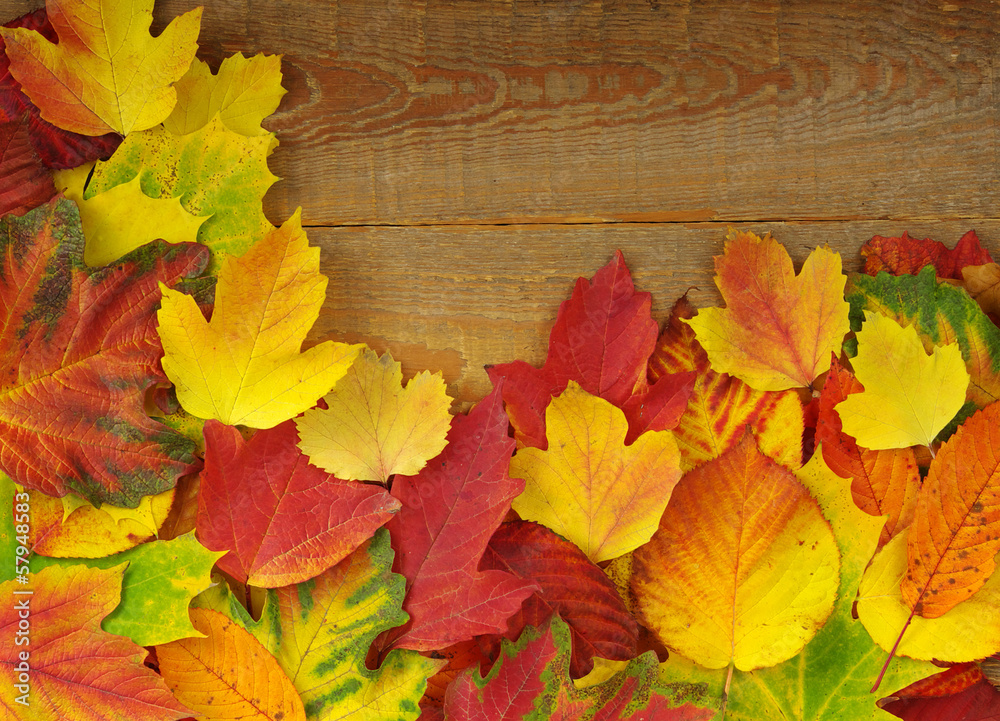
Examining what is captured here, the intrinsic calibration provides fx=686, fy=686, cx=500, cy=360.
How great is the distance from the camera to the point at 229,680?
2.19 feet

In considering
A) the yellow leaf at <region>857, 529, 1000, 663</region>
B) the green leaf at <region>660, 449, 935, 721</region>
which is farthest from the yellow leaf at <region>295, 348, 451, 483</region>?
the yellow leaf at <region>857, 529, 1000, 663</region>

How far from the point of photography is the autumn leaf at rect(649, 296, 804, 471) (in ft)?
2.48

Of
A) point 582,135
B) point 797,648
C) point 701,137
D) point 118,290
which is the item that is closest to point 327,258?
point 118,290

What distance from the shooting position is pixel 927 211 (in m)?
0.81

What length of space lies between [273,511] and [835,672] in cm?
60

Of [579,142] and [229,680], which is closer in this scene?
[229,680]

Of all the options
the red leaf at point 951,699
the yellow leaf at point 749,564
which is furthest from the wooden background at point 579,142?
the red leaf at point 951,699

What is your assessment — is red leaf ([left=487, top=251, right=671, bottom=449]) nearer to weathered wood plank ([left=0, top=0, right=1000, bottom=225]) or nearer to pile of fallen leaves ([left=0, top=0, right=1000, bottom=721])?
pile of fallen leaves ([left=0, top=0, right=1000, bottom=721])

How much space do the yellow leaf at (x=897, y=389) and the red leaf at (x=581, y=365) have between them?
216 millimetres

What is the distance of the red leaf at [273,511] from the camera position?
677 millimetres

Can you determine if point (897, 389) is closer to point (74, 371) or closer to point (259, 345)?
point (259, 345)

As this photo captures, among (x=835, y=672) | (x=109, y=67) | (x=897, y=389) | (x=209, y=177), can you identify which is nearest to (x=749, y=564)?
(x=835, y=672)

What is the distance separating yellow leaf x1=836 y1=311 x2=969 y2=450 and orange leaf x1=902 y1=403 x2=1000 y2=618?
1.3 inches

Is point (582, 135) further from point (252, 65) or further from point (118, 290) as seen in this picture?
point (118, 290)
